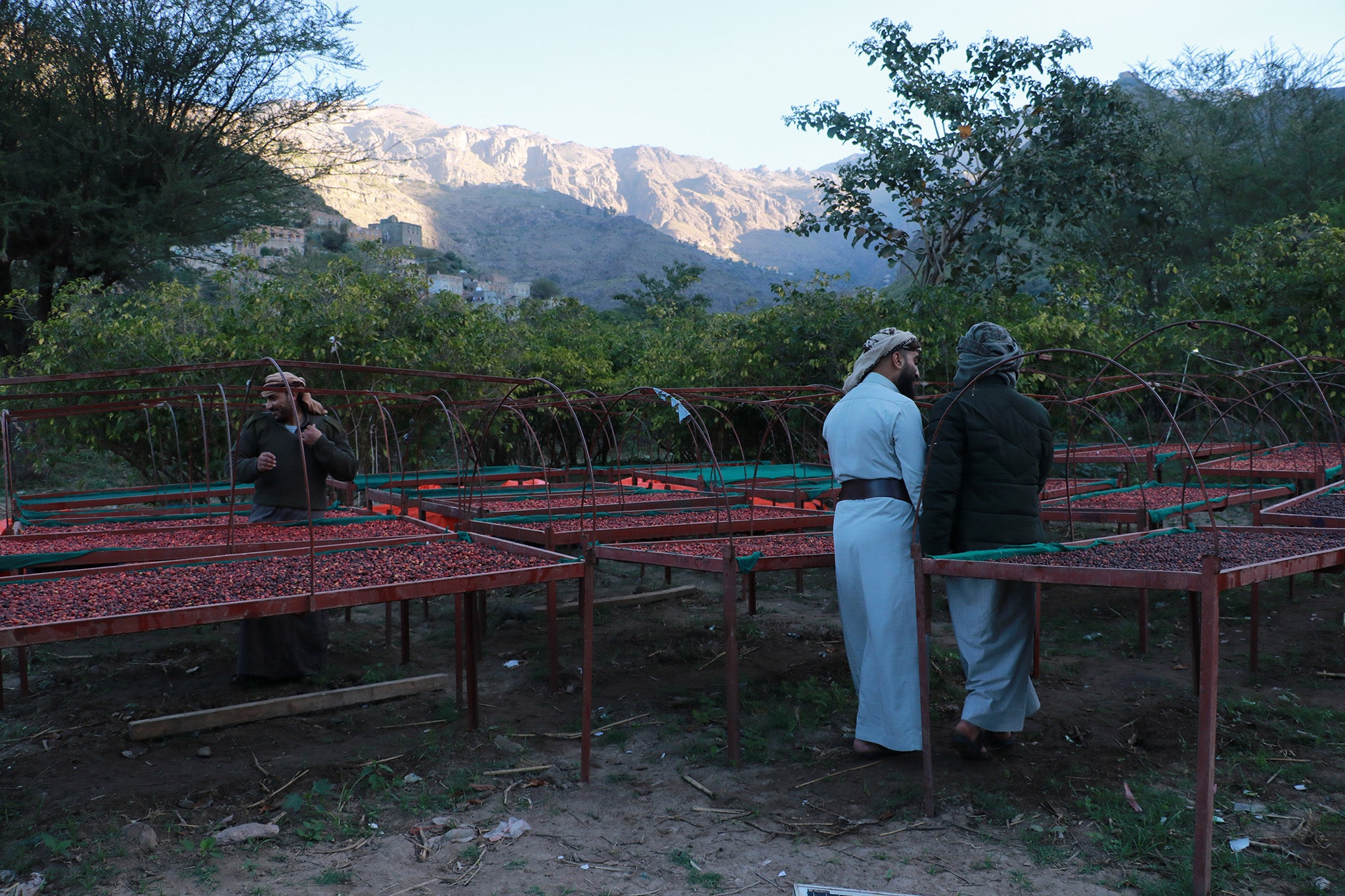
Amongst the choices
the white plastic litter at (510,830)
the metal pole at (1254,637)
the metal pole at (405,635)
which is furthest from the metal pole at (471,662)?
the metal pole at (1254,637)

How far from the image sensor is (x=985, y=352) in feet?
11.8

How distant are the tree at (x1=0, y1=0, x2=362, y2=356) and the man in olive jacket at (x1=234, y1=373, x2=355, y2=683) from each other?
9679mm

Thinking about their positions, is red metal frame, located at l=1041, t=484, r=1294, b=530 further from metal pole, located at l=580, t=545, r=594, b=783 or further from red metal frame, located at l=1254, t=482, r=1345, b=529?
metal pole, located at l=580, t=545, r=594, b=783

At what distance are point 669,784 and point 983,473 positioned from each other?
1.69m

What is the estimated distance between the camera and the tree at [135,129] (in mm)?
12758

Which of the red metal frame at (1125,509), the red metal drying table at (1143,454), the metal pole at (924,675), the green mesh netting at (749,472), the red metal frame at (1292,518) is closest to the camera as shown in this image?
the metal pole at (924,675)

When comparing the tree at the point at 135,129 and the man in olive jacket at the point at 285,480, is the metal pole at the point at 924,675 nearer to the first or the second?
the man in olive jacket at the point at 285,480

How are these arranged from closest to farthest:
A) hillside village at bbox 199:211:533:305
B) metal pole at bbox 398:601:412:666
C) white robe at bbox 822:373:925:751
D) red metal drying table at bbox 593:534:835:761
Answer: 1. white robe at bbox 822:373:925:751
2. red metal drying table at bbox 593:534:835:761
3. metal pole at bbox 398:601:412:666
4. hillside village at bbox 199:211:533:305

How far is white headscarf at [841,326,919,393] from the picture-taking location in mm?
3693

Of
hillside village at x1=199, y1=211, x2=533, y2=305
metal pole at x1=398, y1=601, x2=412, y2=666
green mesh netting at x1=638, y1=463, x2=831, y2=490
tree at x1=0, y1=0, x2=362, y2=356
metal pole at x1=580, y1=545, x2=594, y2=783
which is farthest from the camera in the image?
hillside village at x1=199, y1=211, x2=533, y2=305

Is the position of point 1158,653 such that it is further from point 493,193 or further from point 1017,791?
point 493,193

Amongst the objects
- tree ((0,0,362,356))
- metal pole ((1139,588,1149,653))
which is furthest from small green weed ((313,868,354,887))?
tree ((0,0,362,356))

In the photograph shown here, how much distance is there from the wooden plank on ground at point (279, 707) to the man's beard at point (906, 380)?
8.86ft

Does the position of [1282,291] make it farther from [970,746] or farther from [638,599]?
[970,746]
